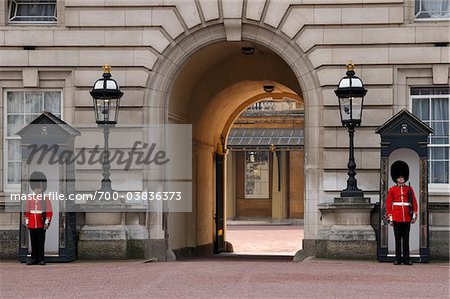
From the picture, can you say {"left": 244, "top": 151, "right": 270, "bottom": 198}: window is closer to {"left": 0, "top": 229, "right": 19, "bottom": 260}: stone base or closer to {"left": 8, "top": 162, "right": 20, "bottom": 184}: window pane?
{"left": 8, "top": 162, "right": 20, "bottom": 184}: window pane

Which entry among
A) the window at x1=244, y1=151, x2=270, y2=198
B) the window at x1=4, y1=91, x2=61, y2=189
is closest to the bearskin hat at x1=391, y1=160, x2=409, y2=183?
the window at x1=4, y1=91, x2=61, y2=189

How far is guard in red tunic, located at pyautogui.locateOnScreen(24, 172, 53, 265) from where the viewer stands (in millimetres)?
17953

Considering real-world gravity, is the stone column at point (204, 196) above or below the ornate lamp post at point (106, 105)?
below

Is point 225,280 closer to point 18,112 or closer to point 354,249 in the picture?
point 354,249

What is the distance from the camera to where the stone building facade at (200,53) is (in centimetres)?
1897

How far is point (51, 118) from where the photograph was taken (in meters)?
18.2

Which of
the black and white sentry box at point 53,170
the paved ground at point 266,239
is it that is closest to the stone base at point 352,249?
the black and white sentry box at point 53,170

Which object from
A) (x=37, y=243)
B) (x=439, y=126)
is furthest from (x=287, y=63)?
(x=37, y=243)

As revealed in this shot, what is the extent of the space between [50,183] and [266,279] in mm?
4834

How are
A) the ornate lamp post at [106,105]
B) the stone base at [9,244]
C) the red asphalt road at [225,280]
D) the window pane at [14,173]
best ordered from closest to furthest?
the red asphalt road at [225,280] → the ornate lamp post at [106,105] → the stone base at [9,244] → the window pane at [14,173]

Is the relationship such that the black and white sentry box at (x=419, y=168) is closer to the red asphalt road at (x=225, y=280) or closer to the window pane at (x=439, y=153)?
the red asphalt road at (x=225, y=280)

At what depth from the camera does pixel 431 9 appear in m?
19.3

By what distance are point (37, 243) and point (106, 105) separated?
2.40 meters

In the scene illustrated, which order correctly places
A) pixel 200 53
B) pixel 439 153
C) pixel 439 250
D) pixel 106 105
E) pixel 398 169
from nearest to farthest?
pixel 398 169
pixel 439 250
pixel 106 105
pixel 439 153
pixel 200 53
